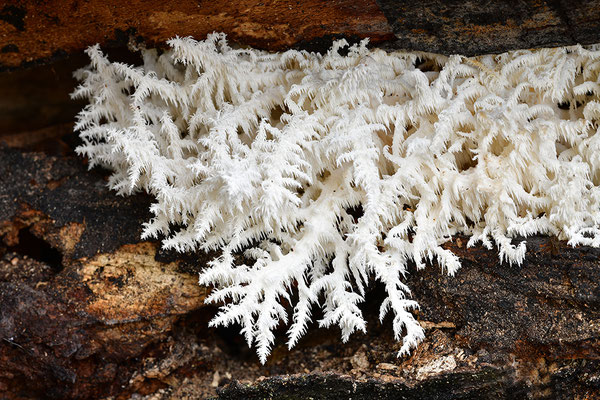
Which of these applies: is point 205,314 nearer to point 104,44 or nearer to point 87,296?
point 87,296

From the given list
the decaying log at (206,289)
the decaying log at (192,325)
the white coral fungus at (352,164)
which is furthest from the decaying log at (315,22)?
the decaying log at (192,325)

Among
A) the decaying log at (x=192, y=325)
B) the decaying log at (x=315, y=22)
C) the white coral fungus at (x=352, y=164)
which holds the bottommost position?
the decaying log at (x=192, y=325)

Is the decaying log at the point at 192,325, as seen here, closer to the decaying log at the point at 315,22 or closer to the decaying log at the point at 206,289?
the decaying log at the point at 206,289

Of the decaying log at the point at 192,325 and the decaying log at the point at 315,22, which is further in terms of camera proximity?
the decaying log at the point at 315,22

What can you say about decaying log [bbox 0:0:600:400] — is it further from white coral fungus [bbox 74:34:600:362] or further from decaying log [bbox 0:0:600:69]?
white coral fungus [bbox 74:34:600:362]

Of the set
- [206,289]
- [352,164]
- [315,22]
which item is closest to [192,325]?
[206,289]

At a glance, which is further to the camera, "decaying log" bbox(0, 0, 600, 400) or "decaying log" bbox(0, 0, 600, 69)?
"decaying log" bbox(0, 0, 600, 69)

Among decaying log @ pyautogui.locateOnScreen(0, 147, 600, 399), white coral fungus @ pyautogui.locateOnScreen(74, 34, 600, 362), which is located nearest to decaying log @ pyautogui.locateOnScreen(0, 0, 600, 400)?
decaying log @ pyautogui.locateOnScreen(0, 147, 600, 399)
